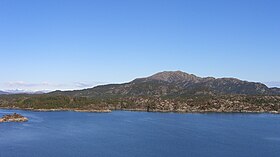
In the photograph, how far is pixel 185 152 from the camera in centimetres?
8075

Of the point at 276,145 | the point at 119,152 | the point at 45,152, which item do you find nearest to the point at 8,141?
the point at 45,152

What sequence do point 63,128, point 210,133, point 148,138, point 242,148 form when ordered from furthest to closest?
point 63,128, point 210,133, point 148,138, point 242,148

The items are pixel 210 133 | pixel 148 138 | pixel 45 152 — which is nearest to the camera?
pixel 45 152

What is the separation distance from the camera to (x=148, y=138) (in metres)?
99.9

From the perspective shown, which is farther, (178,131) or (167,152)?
(178,131)

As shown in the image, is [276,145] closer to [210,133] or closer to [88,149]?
[210,133]

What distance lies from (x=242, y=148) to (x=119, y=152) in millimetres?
27504

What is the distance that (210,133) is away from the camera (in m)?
111

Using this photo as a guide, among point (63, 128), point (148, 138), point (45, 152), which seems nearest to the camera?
point (45, 152)

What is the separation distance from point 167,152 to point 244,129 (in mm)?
50478

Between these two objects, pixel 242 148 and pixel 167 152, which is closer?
pixel 167 152

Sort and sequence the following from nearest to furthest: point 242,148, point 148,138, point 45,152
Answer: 1. point 45,152
2. point 242,148
3. point 148,138

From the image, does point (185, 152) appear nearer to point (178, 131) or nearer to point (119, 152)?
point (119, 152)

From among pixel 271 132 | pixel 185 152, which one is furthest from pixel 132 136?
pixel 271 132
